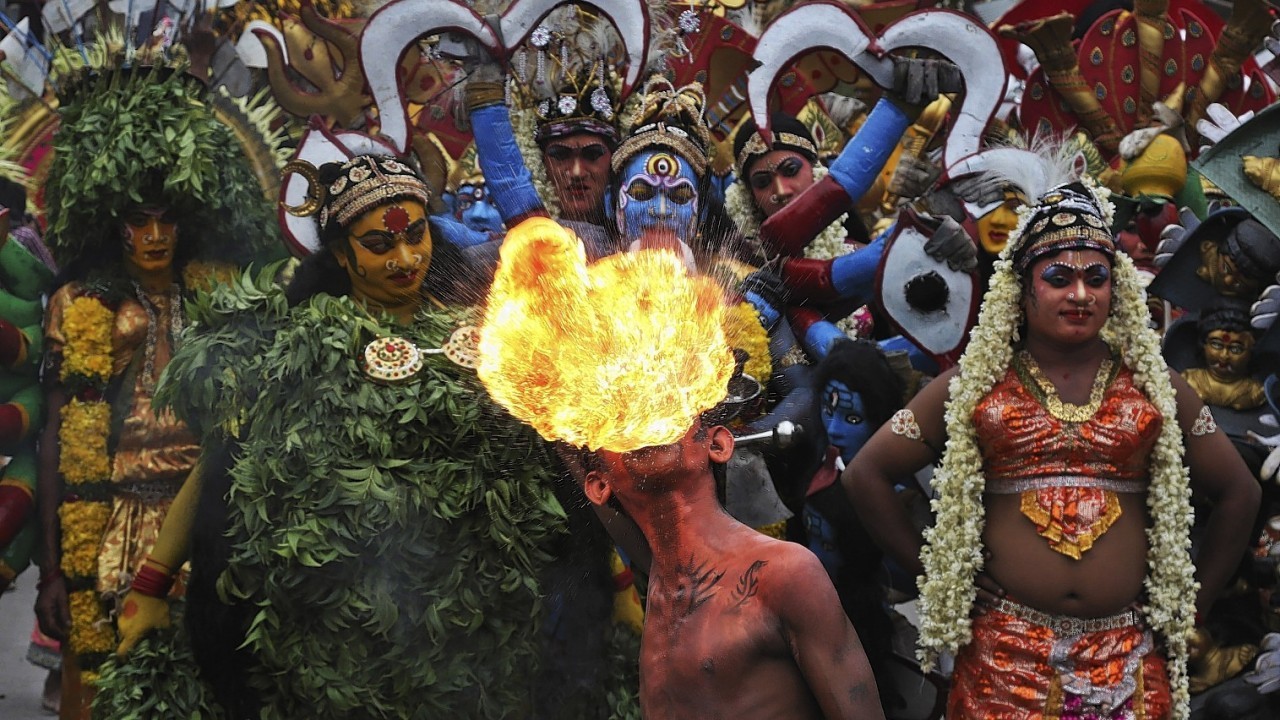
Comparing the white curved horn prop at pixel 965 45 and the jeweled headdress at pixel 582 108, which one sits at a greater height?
the white curved horn prop at pixel 965 45

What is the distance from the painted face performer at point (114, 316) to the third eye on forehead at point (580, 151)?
1279 millimetres

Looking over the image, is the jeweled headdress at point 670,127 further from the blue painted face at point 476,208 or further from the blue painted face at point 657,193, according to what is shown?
the blue painted face at point 476,208

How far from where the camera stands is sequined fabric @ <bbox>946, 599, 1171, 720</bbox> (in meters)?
4.43

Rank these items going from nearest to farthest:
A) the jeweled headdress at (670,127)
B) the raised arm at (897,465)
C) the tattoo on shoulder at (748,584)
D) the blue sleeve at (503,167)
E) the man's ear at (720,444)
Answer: the tattoo on shoulder at (748,584)
the man's ear at (720,444)
the raised arm at (897,465)
the blue sleeve at (503,167)
the jeweled headdress at (670,127)

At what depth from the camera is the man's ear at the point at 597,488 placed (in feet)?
9.82

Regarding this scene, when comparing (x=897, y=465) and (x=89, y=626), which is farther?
(x=89, y=626)

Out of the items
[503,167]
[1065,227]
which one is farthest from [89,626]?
[1065,227]

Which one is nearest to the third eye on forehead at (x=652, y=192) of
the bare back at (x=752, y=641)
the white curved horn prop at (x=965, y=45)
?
the white curved horn prop at (x=965, y=45)

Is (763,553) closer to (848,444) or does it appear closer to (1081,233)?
(1081,233)

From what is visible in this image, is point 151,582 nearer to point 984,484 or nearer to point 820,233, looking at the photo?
point 984,484

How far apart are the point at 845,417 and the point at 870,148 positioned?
1.00 metres

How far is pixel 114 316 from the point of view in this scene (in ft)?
19.1

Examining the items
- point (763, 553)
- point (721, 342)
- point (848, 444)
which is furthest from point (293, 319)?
point (848, 444)

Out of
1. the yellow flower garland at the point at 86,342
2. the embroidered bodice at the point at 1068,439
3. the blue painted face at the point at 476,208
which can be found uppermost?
the embroidered bodice at the point at 1068,439
